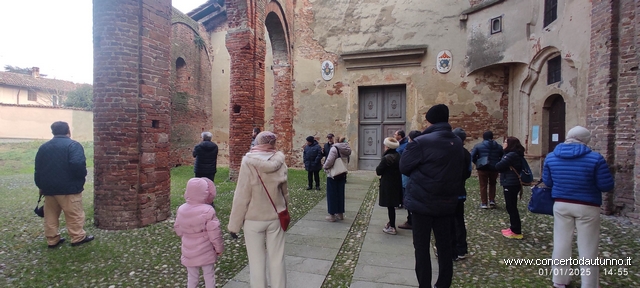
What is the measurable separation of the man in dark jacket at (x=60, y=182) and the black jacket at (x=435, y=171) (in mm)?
4367

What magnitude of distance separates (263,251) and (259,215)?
333 millimetres

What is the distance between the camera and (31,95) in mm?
29891

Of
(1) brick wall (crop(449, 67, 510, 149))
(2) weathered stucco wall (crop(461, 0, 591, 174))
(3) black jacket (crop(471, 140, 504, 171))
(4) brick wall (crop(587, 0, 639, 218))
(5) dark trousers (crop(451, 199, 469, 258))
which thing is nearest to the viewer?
(5) dark trousers (crop(451, 199, 469, 258))

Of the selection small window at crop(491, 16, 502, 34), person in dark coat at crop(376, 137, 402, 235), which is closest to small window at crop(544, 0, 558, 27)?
small window at crop(491, 16, 502, 34)

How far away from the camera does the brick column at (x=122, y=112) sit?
5113 mm

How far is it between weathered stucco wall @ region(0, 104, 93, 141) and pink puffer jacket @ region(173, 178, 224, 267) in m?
24.1

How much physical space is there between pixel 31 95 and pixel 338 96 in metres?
33.0

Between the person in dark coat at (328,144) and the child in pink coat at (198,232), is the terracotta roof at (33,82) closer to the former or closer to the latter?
the person in dark coat at (328,144)

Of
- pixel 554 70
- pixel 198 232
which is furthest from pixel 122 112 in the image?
pixel 554 70

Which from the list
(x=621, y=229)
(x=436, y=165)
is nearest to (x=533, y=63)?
(x=621, y=229)

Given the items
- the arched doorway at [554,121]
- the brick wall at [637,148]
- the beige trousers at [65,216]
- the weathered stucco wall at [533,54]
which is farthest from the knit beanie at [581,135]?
the arched doorway at [554,121]

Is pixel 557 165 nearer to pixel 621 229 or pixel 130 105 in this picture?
pixel 621 229

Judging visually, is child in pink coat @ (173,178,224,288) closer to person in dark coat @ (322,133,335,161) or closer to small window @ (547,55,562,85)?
person in dark coat @ (322,133,335,161)

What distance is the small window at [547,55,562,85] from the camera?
27.8ft
